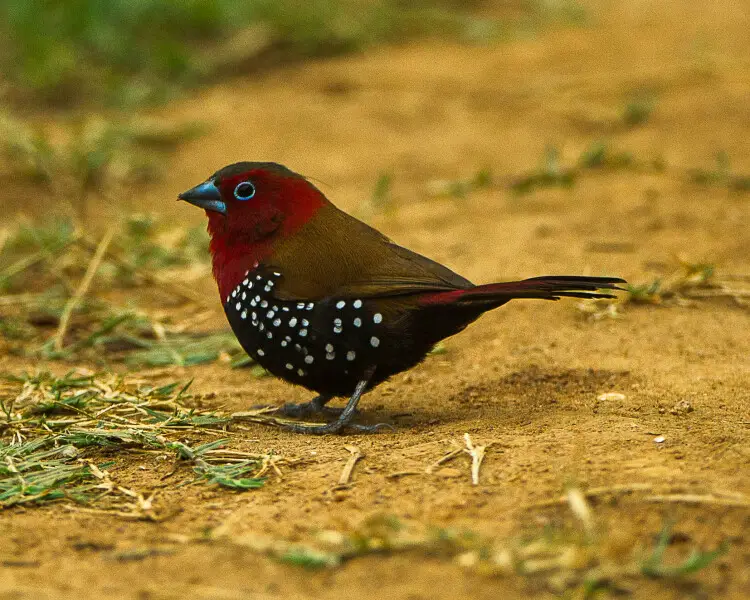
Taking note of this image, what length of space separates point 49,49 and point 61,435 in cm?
661

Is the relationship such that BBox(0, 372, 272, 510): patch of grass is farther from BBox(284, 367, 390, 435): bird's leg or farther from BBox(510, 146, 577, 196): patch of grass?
BBox(510, 146, 577, 196): patch of grass

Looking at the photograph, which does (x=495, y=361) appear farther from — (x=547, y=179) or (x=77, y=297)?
(x=547, y=179)

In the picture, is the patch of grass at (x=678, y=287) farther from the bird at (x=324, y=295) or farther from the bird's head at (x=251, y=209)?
the bird's head at (x=251, y=209)

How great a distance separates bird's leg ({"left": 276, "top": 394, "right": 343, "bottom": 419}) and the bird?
25 millimetres

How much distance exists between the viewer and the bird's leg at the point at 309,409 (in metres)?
4.26

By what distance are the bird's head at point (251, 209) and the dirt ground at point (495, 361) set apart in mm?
605

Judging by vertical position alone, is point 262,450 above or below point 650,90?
below

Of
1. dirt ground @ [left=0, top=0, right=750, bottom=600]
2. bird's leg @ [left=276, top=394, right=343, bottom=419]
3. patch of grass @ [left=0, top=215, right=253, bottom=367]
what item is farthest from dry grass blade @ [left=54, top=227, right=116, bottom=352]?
bird's leg @ [left=276, top=394, right=343, bottom=419]

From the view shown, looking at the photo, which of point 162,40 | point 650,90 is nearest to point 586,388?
point 650,90

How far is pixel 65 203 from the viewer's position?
7090mm

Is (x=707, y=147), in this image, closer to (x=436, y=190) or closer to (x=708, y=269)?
(x=436, y=190)

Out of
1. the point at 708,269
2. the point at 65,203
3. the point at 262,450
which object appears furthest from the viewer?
the point at 65,203

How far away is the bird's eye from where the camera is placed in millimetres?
4227

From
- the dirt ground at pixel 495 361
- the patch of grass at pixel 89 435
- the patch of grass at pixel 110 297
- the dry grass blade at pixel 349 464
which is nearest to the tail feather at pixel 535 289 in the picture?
the dirt ground at pixel 495 361
